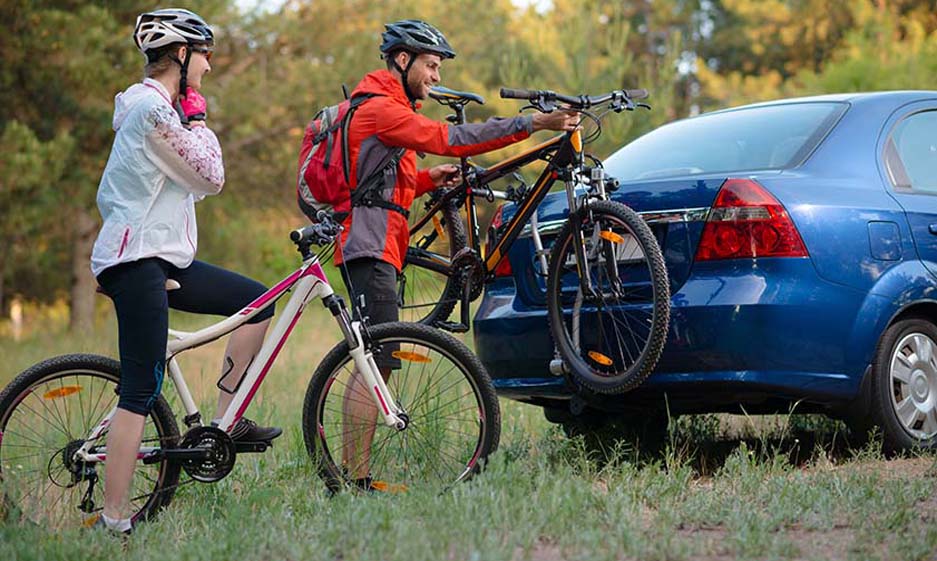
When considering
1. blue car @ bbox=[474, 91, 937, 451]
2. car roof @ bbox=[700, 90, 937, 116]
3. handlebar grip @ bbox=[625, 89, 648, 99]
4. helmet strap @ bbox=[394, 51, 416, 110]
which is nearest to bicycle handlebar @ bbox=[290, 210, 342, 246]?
helmet strap @ bbox=[394, 51, 416, 110]

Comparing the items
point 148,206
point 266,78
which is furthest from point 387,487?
point 266,78

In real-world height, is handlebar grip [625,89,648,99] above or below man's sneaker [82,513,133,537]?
above

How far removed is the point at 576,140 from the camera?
5512 mm

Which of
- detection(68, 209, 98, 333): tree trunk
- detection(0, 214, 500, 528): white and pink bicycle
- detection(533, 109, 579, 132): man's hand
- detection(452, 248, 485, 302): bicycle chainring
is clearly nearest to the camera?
detection(0, 214, 500, 528): white and pink bicycle

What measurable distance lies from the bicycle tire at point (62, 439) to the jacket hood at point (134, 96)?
0.95 m

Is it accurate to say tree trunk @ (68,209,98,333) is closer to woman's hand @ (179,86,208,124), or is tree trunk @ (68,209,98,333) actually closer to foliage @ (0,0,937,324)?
foliage @ (0,0,937,324)

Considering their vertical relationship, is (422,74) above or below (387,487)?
above

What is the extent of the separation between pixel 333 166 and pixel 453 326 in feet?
3.14

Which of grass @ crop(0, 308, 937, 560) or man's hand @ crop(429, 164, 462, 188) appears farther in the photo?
man's hand @ crop(429, 164, 462, 188)

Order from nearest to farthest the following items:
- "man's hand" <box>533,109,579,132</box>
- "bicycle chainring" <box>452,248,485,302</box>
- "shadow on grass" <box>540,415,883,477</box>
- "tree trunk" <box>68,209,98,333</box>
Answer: "man's hand" <box>533,109,579,132</box> → "bicycle chainring" <box>452,248,485,302</box> → "shadow on grass" <box>540,415,883,477</box> → "tree trunk" <box>68,209,98,333</box>

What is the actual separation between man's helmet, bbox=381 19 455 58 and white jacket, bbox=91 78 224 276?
0.90 meters

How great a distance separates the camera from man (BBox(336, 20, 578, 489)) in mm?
5348

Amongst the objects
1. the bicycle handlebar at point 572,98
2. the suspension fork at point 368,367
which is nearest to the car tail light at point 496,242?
the bicycle handlebar at point 572,98

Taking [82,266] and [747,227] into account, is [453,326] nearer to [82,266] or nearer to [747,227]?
[747,227]
